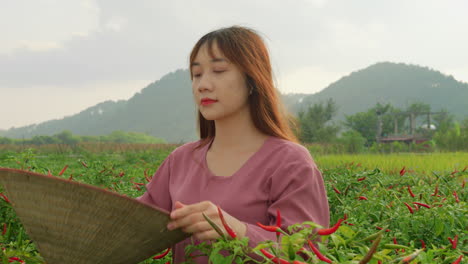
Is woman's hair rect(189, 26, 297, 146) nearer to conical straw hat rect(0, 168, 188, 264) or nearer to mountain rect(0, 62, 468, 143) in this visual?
conical straw hat rect(0, 168, 188, 264)

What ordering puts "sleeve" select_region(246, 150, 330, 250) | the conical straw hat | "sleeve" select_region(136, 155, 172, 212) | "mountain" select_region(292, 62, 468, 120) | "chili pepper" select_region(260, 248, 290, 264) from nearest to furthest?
"chili pepper" select_region(260, 248, 290, 264) → the conical straw hat → "sleeve" select_region(246, 150, 330, 250) → "sleeve" select_region(136, 155, 172, 212) → "mountain" select_region(292, 62, 468, 120)

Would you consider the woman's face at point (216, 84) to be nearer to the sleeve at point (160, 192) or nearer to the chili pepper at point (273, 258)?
the sleeve at point (160, 192)

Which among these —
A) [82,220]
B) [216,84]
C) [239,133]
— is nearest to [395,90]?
[239,133]

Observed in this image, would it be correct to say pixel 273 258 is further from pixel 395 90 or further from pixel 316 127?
pixel 395 90

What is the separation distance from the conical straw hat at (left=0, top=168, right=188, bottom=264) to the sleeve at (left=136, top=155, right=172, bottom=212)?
62 cm

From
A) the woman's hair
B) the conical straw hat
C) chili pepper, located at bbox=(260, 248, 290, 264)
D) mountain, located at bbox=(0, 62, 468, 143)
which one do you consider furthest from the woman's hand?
mountain, located at bbox=(0, 62, 468, 143)

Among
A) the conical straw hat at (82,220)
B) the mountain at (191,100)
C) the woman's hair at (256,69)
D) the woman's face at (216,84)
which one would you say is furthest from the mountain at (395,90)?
the conical straw hat at (82,220)

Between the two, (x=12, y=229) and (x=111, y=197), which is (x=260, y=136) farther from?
(x=12, y=229)

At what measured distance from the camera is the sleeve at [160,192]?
1.91 m

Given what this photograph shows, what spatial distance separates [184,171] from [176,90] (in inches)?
6242

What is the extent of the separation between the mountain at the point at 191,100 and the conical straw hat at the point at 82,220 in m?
98.1

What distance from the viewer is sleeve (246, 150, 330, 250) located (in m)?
1.47

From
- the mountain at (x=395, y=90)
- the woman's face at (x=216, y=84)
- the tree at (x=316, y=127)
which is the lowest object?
the tree at (x=316, y=127)

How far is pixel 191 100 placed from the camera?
132375mm
